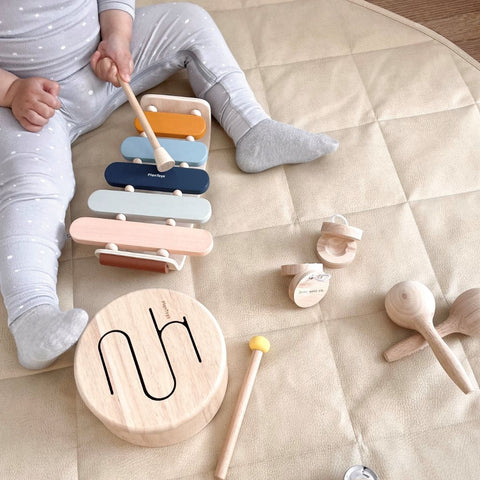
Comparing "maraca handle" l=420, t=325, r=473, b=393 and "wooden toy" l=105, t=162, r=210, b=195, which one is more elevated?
"wooden toy" l=105, t=162, r=210, b=195

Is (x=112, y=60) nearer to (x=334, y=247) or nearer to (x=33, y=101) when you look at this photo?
(x=33, y=101)

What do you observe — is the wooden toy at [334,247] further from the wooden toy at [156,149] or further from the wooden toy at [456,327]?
the wooden toy at [156,149]

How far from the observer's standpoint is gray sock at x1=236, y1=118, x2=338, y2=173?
106 cm

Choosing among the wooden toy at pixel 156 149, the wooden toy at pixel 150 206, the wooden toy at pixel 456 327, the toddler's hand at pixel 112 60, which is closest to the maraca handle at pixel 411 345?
the wooden toy at pixel 456 327

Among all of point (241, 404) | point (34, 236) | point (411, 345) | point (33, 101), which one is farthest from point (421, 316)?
point (33, 101)

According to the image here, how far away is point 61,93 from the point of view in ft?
3.45

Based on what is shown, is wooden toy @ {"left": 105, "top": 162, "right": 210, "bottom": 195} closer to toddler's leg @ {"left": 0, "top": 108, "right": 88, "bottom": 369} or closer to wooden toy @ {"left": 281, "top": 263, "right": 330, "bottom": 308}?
toddler's leg @ {"left": 0, "top": 108, "right": 88, "bottom": 369}

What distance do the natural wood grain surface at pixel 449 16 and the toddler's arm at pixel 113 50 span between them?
63 centimetres

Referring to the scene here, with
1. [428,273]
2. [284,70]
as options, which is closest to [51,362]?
[428,273]

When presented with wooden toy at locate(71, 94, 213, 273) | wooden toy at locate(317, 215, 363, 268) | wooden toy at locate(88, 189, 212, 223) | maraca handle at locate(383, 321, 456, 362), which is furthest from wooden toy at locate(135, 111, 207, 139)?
maraca handle at locate(383, 321, 456, 362)

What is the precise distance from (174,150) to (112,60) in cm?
20

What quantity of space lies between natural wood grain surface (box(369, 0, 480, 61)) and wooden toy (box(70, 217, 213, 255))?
0.78 meters

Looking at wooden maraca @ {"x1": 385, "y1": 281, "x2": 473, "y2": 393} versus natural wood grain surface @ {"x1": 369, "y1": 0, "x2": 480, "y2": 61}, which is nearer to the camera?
wooden maraca @ {"x1": 385, "y1": 281, "x2": 473, "y2": 393}

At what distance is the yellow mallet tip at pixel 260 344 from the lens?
34.4 inches
